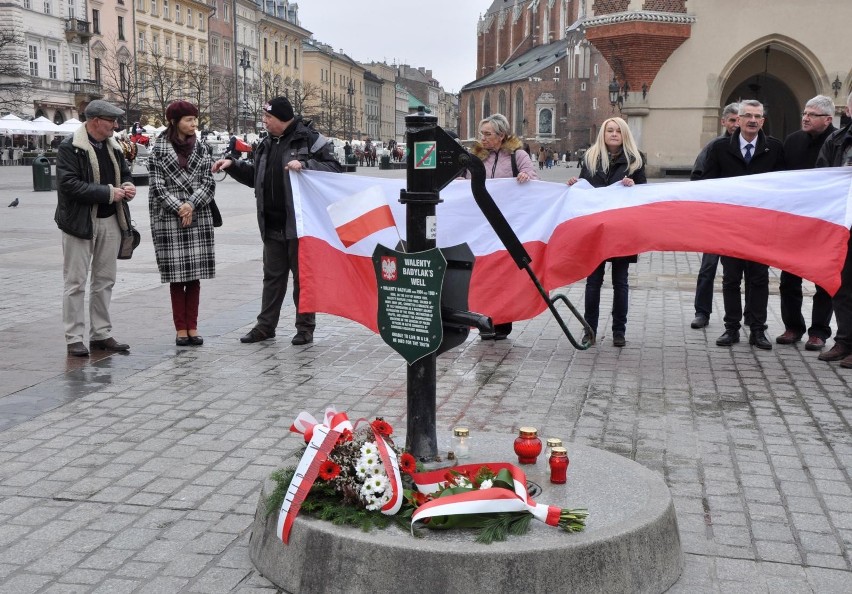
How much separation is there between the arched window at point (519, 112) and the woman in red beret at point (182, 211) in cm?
10328

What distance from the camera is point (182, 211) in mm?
8422

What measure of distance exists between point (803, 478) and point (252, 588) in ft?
9.81

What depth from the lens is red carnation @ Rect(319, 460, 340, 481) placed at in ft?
13.1

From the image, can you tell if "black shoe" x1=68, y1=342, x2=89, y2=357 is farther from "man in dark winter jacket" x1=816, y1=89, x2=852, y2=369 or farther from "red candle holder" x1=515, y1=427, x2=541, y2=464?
"man in dark winter jacket" x1=816, y1=89, x2=852, y2=369

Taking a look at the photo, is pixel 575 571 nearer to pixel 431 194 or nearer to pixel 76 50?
pixel 431 194

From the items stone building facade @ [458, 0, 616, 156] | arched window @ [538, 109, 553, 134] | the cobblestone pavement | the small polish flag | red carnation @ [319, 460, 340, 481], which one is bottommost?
the cobblestone pavement

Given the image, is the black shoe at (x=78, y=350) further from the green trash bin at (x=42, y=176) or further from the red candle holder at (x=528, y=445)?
the green trash bin at (x=42, y=176)

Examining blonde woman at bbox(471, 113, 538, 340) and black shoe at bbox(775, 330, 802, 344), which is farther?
black shoe at bbox(775, 330, 802, 344)

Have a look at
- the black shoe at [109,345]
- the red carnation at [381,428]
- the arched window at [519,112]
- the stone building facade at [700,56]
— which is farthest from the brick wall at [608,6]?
the arched window at [519,112]

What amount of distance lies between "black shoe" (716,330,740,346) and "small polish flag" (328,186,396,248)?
174 inches

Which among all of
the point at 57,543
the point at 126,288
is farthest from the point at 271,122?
the point at 57,543

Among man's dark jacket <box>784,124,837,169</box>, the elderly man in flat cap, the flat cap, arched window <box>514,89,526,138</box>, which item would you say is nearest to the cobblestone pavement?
the elderly man in flat cap

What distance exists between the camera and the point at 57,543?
4422 mm

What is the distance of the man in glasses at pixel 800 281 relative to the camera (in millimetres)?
8891
